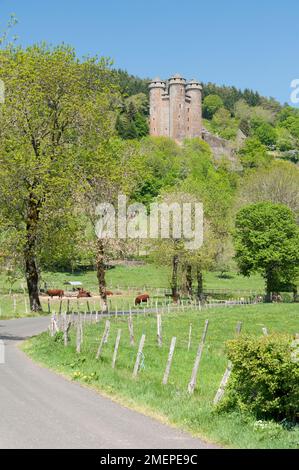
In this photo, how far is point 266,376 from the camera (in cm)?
1214

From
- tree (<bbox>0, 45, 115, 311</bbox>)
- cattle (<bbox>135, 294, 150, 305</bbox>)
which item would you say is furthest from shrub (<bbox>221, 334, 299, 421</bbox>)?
cattle (<bbox>135, 294, 150, 305</bbox>)

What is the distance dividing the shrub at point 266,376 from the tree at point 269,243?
60.7m

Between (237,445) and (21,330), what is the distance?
25.3 meters

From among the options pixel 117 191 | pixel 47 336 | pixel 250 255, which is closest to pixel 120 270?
pixel 250 255

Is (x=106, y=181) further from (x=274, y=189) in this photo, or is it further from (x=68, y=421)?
(x=274, y=189)

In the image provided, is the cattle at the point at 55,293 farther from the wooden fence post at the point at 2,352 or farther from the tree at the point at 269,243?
the wooden fence post at the point at 2,352

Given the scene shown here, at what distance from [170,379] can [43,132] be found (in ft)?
83.4

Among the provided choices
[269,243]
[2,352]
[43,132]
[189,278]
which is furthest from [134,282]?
[2,352]

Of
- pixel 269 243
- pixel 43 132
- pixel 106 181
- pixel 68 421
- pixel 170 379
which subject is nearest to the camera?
pixel 68 421

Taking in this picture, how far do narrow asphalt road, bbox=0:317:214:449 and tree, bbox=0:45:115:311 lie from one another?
778 inches

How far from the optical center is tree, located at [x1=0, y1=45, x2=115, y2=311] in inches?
1467

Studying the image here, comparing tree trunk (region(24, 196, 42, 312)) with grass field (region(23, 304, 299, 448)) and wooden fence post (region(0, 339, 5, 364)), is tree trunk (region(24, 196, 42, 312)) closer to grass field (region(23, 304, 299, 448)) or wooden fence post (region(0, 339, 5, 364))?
grass field (region(23, 304, 299, 448))

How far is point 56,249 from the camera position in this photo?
136 ft

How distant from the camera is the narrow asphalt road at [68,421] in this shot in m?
11.1
